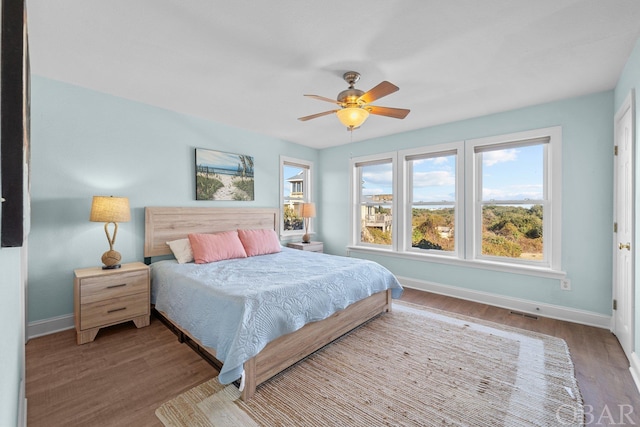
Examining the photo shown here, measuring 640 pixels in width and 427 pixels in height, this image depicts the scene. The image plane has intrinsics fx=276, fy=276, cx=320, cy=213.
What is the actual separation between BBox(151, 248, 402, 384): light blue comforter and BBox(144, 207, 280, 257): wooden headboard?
1.15 feet

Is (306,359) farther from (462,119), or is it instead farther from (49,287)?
(462,119)

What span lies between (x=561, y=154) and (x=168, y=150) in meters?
4.64

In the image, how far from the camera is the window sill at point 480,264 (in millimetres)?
3166

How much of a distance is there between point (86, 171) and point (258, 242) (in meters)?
2.01

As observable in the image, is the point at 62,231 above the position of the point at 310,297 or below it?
above

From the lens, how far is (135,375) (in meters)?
2.05

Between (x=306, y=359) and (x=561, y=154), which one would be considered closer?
(x=306, y=359)

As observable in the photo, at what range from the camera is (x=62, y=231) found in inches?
108

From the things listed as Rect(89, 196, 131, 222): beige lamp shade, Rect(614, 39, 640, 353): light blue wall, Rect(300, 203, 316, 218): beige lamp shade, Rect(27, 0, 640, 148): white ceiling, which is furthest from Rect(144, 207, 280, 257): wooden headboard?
Rect(614, 39, 640, 353): light blue wall

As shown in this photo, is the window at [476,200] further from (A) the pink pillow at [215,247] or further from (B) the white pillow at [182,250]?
(B) the white pillow at [182,250]

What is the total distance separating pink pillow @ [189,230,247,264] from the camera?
3.17 meters

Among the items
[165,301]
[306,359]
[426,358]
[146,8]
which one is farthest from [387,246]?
[146,8]

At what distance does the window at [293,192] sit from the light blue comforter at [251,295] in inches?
71.2

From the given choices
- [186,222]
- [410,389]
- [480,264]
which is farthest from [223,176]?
[480,264]
